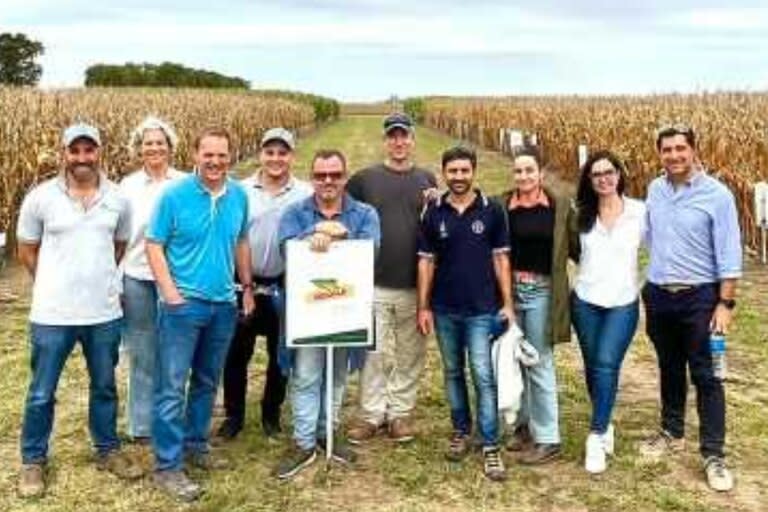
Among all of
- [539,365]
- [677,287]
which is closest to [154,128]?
[539,365]

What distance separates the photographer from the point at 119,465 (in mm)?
5965

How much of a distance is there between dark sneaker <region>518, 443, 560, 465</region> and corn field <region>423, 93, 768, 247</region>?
4522 mm

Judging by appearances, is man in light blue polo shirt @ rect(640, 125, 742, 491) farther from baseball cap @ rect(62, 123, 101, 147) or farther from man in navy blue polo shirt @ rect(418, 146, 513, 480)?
baseball cap @ rect(62, 123, 101, 147)

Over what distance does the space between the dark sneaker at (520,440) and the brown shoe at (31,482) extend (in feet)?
8.68

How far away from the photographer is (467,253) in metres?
5.85

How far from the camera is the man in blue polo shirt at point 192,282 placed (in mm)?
5383

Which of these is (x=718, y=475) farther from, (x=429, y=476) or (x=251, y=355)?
(x=251, y=355)

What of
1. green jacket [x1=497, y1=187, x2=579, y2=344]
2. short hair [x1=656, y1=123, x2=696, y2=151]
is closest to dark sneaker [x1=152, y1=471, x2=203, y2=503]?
green jacket [x1=497, y1=187, x2=579, y2=344]

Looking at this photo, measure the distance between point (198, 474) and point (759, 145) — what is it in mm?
9854

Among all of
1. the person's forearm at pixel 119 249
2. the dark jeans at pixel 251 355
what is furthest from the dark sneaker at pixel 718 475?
the person's forearm at pixel 119 249

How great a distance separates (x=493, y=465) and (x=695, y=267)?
5.07ft

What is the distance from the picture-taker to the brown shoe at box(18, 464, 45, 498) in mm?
5676

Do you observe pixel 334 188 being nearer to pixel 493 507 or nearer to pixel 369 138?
pixel 493 507

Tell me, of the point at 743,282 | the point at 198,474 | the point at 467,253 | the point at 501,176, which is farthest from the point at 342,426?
the point at 501,176
